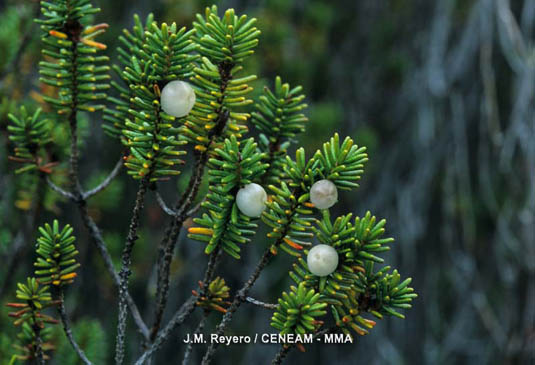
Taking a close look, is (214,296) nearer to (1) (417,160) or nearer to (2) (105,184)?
(2) (105,184)

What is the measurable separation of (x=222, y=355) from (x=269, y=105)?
82cm

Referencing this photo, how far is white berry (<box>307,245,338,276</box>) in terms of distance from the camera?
0.38m

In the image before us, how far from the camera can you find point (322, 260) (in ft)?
1.24

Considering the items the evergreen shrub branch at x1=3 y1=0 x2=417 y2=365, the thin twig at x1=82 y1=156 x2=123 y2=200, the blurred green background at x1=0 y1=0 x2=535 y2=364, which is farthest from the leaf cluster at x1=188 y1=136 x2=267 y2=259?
the blurred green background at x1=0 y1=0 x2=535 y2=364

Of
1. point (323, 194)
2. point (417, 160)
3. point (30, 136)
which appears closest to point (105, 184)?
point (30, 136)

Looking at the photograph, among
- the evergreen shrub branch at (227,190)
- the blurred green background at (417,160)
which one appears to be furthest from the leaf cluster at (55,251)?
the blurred green background at (417,160)

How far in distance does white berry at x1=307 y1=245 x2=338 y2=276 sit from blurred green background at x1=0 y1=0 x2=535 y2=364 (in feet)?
2.31

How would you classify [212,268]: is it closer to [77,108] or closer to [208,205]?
[208,205]

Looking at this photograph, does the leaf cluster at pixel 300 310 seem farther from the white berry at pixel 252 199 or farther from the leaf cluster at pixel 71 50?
the leaf cluster at pixel 71 50

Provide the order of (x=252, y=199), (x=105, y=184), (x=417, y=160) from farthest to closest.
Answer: (x=417, y=160), (x=105, y=184), (x=252, y=199)

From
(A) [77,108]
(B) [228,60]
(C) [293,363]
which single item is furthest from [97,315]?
(B) [228,60]

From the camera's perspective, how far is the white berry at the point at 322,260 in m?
0.38

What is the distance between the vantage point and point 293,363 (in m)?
1.34

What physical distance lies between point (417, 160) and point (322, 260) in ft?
3.78
